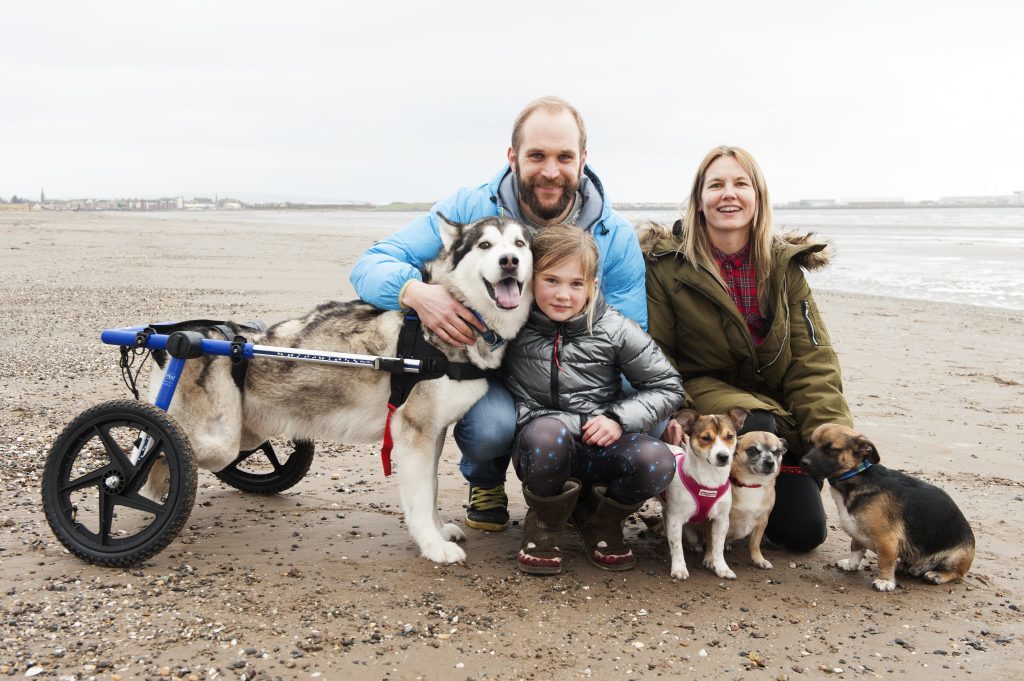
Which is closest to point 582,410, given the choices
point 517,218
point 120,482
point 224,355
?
point 517,218

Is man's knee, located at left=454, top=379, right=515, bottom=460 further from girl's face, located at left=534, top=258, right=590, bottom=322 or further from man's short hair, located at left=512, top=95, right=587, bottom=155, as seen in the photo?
man's short hair, located at left=512, top=95, right=587, bottom=155

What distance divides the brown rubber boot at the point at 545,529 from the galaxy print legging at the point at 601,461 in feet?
0.14

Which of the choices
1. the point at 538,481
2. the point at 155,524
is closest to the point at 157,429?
the point at 155,524

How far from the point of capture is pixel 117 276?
15.2 meters

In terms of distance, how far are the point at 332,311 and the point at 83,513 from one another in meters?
1.80

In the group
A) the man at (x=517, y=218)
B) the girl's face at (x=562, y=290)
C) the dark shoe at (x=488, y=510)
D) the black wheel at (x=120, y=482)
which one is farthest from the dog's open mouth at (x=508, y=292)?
the black wheel at (x=120, y=482)

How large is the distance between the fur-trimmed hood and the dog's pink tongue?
126 centimetres

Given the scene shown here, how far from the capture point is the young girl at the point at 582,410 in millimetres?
3867

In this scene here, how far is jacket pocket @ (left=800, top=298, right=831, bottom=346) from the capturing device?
4.56 m

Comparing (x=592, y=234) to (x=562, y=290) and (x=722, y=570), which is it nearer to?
(x=562, y=290)

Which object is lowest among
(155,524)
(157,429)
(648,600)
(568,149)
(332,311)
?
(648,600)

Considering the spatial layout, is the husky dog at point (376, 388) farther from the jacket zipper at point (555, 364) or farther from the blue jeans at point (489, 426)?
the jacket zipper at point (555, 364)

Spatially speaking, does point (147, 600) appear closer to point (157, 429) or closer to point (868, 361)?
point (157, 429)

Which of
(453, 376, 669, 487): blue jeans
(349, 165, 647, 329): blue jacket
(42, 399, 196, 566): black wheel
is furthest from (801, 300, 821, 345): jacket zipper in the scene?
(42, 399, 196, 566): black wheel
